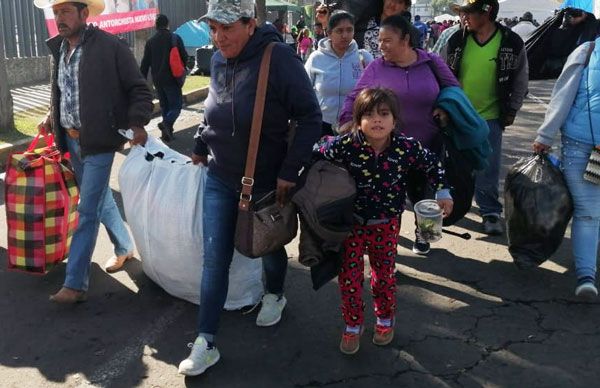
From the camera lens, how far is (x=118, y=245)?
451cm

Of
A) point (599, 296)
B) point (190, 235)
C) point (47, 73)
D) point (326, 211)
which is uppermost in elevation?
point (326, 211)

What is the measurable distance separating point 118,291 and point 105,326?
487 millimetres

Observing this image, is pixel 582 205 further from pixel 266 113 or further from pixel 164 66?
pixel 164 66

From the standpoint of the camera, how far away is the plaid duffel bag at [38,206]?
159 inches

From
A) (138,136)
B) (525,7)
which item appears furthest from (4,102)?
(525,7)

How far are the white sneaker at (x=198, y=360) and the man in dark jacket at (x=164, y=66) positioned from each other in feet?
21.3

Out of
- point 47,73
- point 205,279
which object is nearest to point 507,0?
point 47,73

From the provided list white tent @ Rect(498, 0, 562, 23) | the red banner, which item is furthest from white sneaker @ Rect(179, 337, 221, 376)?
white tent @ Rect(498, 0, 562, 23)

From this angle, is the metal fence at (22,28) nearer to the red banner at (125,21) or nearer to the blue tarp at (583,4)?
the red banner at (125,21)

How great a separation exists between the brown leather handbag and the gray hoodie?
6.31 ft

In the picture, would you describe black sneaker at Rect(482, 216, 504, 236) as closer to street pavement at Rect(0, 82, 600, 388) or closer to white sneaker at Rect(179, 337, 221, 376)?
street pavement at Rect(0, 82, 600, 388)

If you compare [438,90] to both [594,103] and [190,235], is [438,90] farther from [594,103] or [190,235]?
[190,235]

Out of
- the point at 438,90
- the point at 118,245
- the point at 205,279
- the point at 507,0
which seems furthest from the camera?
the point at 507,0

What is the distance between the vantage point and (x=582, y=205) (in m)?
3.90
